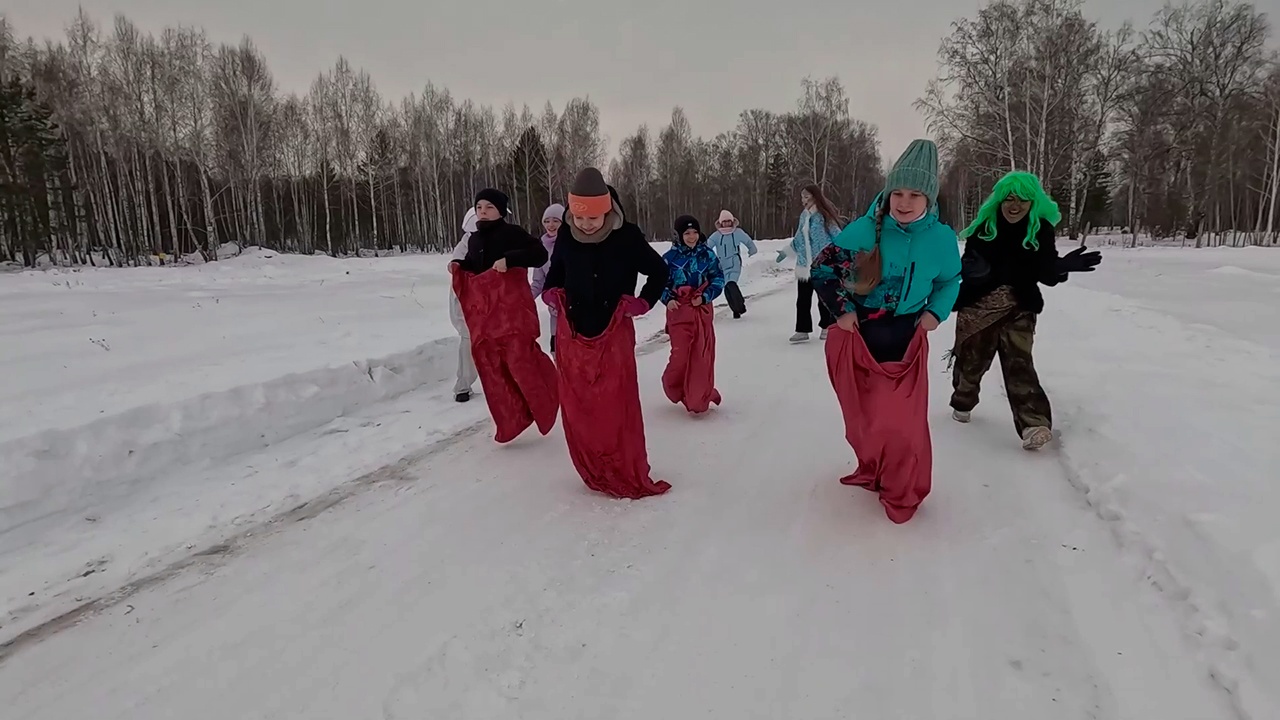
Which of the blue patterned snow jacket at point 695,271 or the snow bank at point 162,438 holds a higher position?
the blue patterned snow jacket at point 695,271

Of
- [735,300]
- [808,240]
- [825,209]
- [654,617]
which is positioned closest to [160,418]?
[654,617]

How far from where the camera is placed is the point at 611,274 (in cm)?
397

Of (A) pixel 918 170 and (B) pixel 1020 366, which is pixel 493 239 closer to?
(A) pixel 918 170

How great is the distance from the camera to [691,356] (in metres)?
5.63

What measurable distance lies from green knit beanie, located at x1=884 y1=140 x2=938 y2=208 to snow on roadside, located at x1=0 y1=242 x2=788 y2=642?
364 centimetres

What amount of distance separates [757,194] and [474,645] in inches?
2329

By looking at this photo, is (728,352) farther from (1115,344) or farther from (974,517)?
(974,517)

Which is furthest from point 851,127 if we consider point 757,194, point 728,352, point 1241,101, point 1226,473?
point 1226,473

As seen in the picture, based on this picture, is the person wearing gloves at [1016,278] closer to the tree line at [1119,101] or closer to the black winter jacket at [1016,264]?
the black winter jacket at [1016,264]

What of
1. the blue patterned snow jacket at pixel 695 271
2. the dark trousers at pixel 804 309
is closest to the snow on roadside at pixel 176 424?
the blue patterned snow jacket at pixel 695 271

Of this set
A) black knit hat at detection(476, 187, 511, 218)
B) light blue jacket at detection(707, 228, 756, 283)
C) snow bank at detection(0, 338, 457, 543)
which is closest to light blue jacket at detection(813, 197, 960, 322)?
black knit hat at detection(476, 187, 511, 218)

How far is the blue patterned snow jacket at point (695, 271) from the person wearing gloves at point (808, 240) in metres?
2.89

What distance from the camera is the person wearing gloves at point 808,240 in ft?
28.6

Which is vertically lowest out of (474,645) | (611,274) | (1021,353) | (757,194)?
(474,645)
